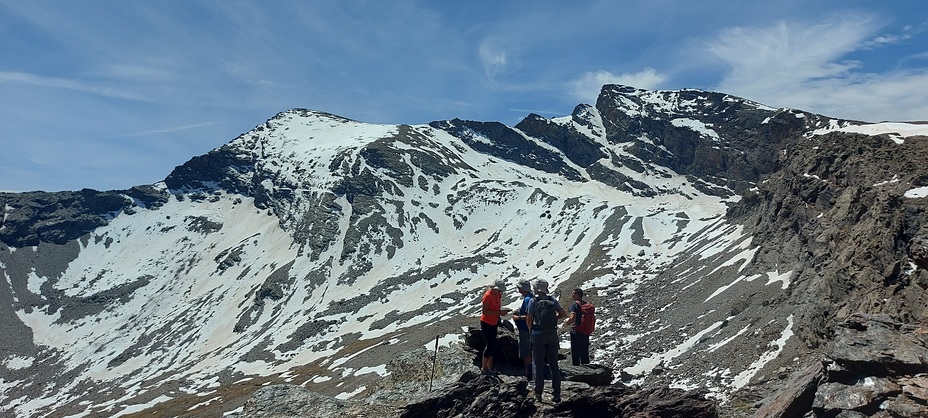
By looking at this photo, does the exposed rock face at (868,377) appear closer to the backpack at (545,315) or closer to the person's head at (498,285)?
the backpack at (545,315)

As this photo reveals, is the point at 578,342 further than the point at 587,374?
Yes

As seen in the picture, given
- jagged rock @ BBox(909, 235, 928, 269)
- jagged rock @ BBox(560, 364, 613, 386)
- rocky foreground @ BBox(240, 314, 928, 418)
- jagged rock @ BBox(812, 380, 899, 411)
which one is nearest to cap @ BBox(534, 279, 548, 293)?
rocky foreground @ BBox(240, 314, 928, 418)

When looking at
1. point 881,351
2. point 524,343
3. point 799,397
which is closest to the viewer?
point 881,351

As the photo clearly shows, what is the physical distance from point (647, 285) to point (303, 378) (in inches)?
2317

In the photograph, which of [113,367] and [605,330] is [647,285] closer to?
[605,330]

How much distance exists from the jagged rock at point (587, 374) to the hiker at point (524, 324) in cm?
116

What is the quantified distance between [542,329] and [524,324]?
232 centimetres

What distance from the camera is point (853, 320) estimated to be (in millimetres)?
13883

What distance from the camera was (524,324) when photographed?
55.9ft

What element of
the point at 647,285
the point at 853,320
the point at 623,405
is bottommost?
the point at 647,285

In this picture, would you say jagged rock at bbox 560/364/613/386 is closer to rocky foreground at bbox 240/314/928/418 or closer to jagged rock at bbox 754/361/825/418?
rocky foreground at bbox 240/314/928/418

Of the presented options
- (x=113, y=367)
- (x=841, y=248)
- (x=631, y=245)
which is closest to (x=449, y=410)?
(x=841, y=248)

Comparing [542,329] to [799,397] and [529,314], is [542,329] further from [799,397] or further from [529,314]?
[799,397]

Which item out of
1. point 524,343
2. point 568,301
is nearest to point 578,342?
point 524,343
